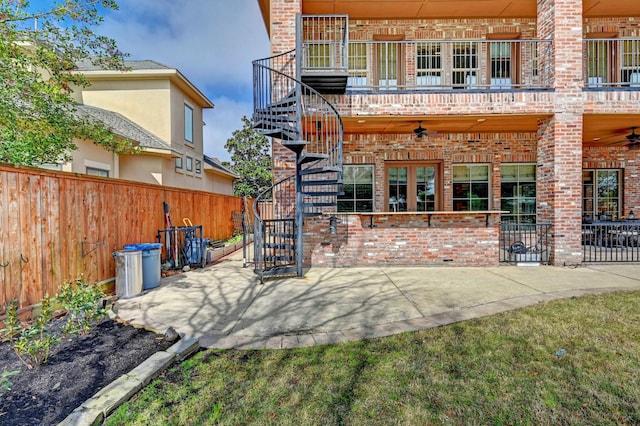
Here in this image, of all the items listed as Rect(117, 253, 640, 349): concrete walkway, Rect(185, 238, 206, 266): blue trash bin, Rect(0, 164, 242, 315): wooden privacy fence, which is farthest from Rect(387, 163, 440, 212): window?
Rect(0, 164, 242, 315): wooden privacy fence

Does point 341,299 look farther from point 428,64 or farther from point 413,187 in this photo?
point 428,64

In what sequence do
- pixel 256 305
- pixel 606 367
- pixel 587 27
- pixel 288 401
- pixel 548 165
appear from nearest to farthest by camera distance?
pixel 288 401
pixel 606 367
pixel 256 305
pixel 548 165
pixel 587 27

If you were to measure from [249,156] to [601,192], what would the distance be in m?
21.7

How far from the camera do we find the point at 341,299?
14.6 ft

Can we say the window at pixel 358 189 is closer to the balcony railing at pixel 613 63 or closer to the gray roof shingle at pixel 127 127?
the gray roof shingle at pixel 127 127

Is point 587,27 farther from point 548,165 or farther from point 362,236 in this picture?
point 362,236

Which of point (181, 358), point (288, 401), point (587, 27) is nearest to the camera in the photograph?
point (288, 401)

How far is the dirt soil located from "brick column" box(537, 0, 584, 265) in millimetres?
7686

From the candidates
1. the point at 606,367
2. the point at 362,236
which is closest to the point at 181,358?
the point at 606,367

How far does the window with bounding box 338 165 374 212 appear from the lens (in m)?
9.16

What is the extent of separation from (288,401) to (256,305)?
2244 millimetres

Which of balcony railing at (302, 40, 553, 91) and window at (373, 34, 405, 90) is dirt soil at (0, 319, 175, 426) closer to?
balcony railing at (302, 40, 553, 91)

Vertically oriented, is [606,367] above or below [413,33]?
below

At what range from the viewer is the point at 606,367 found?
2.47 metres
